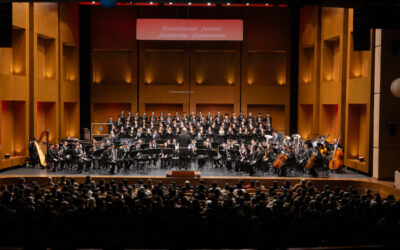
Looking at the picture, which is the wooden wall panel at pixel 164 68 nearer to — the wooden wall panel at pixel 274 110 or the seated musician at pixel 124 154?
the wooden wall panel at pixel 274 110

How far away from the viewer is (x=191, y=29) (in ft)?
72.9

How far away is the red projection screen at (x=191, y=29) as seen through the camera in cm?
2223

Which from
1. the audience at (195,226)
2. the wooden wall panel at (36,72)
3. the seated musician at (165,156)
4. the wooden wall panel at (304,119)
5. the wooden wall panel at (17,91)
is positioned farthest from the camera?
the wooden wall panel at (304,119)

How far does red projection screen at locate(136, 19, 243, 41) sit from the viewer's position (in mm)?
22234

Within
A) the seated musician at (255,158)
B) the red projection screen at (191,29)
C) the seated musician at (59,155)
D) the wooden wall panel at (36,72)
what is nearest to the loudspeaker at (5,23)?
the wooden wall panel at (36,72)

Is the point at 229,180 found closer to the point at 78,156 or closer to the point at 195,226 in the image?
the point at 78,156

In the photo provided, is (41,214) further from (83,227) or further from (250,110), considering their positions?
(250,110)

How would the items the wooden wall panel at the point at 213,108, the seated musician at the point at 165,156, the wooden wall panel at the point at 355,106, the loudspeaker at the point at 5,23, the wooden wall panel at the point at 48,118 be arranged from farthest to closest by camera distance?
the wooden wall panel at the point at 213,108 → the wooden wall panel at the point at 48,118 → the wooden wall panel at the point at 355,106 → the seated musician at the point at 165,156 → the loudspeaker at the point at 5,23

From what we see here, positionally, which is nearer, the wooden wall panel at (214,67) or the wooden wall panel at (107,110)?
the wooden wall panel at (107,110)

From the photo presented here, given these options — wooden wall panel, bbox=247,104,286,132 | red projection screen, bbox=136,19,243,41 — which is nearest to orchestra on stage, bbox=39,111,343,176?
wooden wall panel, bbox=247,104,286,132

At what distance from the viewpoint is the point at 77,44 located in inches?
885

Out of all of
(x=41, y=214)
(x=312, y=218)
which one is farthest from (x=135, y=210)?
(x=312, y=218)

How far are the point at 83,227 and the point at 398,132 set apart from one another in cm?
1136

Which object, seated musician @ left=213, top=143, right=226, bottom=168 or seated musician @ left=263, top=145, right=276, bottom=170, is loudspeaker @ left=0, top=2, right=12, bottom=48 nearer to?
seated musician @ left=213, top=143, right=226, bottom=168
